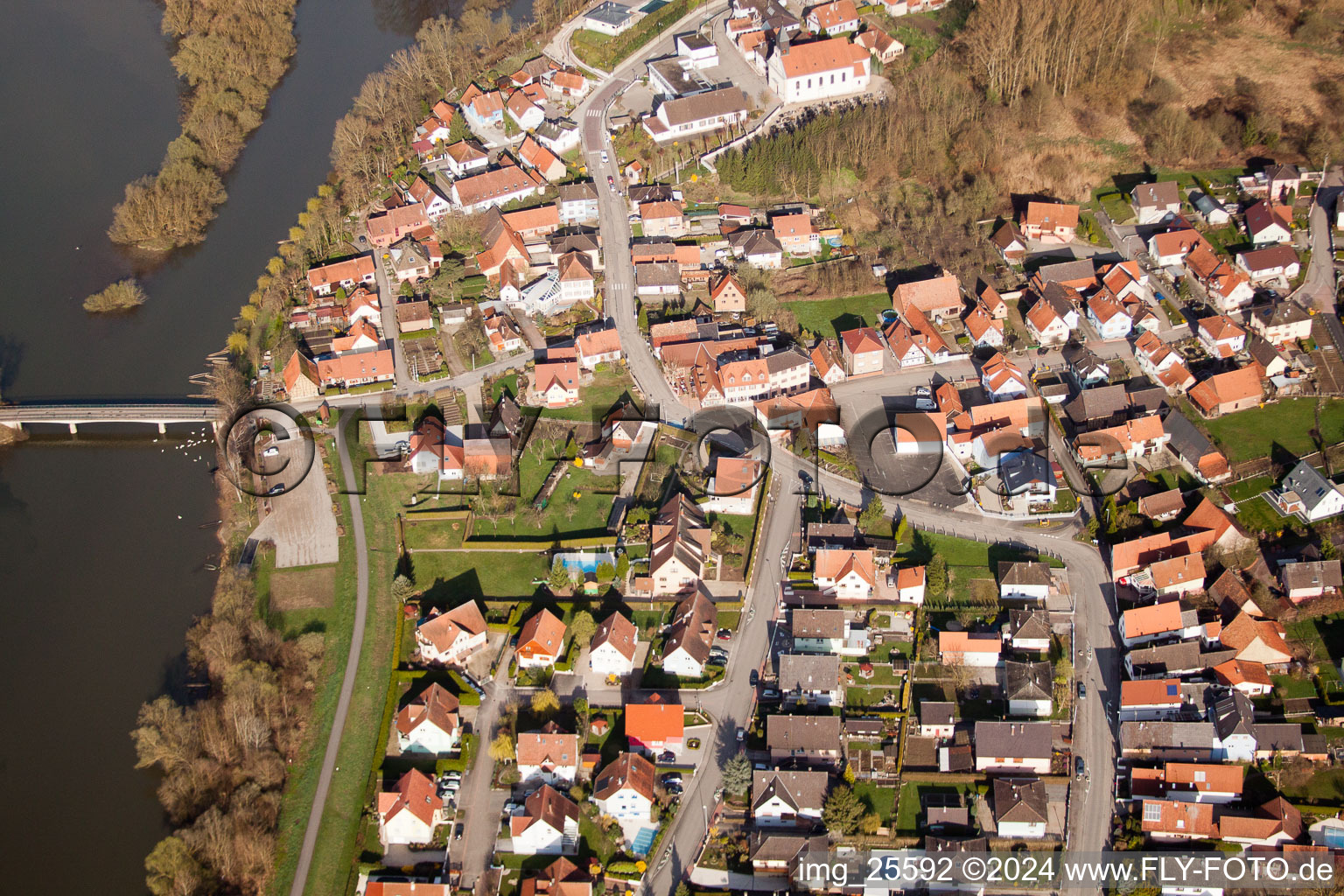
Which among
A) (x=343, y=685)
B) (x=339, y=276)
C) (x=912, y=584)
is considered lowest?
(x=912, y=584)

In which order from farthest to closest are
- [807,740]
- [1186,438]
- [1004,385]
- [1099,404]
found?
[1004,385] < [1099,404] < [1186,438] < [807,740]

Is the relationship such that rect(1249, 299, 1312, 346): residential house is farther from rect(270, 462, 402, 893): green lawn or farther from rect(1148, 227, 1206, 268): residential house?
rect(270, 462, 402, 893): green lawn

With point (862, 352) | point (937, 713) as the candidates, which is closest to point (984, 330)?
point (862, 352)

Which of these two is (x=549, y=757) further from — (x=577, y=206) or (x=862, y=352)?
(x=577, y=206)

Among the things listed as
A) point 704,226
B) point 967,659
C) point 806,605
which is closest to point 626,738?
point 806,605

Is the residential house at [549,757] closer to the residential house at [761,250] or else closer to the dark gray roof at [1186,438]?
the dark gray roof at [1186,438]
